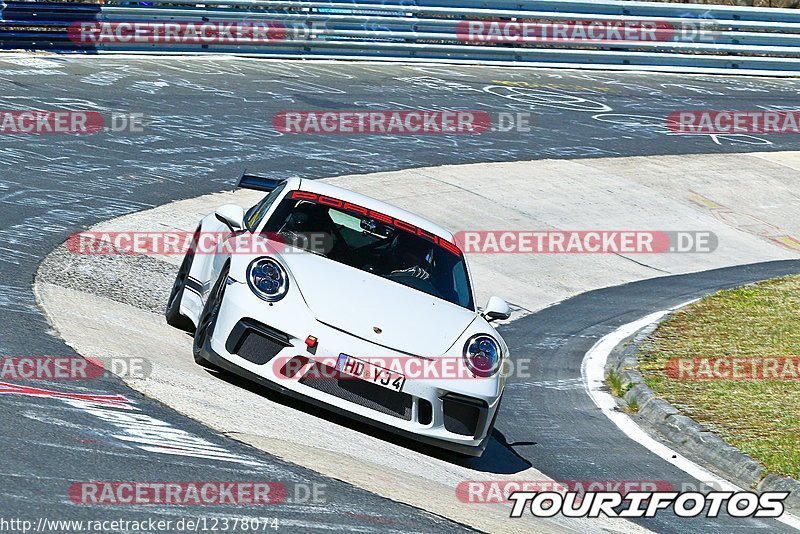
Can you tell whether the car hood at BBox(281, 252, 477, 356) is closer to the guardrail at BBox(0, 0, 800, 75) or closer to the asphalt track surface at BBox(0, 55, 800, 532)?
the asphalt track surface at BBox(0, 55, 800, 532)

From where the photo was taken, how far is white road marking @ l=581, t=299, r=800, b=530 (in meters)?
7.59

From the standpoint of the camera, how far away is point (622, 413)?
914cm

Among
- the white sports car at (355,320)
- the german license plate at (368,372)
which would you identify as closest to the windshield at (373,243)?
the white sports car at (355,320)

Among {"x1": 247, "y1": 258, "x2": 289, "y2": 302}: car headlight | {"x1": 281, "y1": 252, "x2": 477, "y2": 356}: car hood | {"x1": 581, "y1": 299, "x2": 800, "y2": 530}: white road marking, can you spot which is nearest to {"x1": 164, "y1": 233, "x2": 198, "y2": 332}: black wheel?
{"x1": 281, "y1": 252, "x2": 477, "y2": 356}: car hood

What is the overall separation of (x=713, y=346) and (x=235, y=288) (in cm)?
535

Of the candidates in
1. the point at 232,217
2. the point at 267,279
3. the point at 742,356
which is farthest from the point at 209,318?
the point at 742,356

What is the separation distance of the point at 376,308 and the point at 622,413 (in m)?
2.84

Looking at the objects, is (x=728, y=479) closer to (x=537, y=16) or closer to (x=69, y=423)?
(x=69, y=423)

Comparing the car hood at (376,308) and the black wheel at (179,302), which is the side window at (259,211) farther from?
the car hood at (376,308)

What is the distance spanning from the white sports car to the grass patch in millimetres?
1886

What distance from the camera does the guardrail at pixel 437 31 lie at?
70.9ft

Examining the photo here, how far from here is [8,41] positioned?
2080 cm

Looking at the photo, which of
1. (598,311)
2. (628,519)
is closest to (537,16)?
(598,311)

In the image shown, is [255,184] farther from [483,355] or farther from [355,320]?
[483,355]
